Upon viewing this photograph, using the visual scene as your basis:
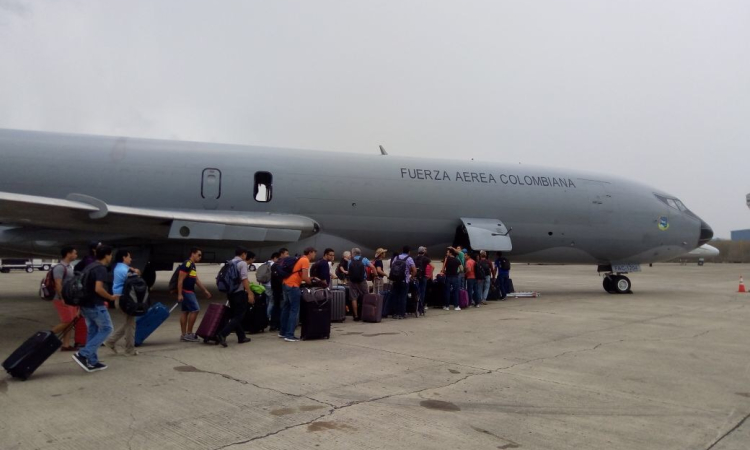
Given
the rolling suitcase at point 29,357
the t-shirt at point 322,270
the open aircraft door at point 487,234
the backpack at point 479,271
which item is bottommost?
the rolling suitcase at point 29,357

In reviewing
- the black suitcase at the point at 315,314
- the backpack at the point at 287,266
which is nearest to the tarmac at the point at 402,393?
the black suitcase at the point at 315,314

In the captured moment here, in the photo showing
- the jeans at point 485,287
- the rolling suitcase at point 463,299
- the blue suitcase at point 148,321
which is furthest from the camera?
the jeans at point 485,287

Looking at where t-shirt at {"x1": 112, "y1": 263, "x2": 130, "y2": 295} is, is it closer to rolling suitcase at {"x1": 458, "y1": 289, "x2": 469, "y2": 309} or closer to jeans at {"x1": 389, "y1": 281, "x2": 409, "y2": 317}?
jeans at {"x1": 389, "y1": 281, "x2": 409, "y2": 317}

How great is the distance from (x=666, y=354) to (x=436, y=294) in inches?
254

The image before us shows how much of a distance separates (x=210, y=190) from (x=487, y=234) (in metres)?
7.43

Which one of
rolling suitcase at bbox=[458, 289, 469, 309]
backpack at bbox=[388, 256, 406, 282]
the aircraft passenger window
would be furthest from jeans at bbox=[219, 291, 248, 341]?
rolling suitcase at bbox=[458, 289, 469, 309]

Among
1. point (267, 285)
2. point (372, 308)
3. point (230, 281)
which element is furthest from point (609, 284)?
point (230, 281)

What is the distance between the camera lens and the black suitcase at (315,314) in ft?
27.2

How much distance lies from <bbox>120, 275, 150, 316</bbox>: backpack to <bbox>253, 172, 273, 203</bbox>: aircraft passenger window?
6.11 meters

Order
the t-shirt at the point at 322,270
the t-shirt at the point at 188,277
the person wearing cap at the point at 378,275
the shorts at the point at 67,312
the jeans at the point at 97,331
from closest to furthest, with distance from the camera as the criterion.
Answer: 1. the jeans at the point at 97,331
2. the shorts at the point at 67,312
3. the t-shirt at the point at 188,277
4. the t-shirt at the point at 322,270
5. the person wearing cap at the point at 378,275

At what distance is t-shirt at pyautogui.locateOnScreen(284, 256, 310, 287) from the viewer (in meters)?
8.23

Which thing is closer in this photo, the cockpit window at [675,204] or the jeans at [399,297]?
the jeans at [399,297]

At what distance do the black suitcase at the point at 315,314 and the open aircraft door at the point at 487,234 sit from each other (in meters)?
6.16

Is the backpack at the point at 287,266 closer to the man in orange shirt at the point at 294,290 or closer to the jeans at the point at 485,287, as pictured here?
the man in orange shirt at the point at 294,290
